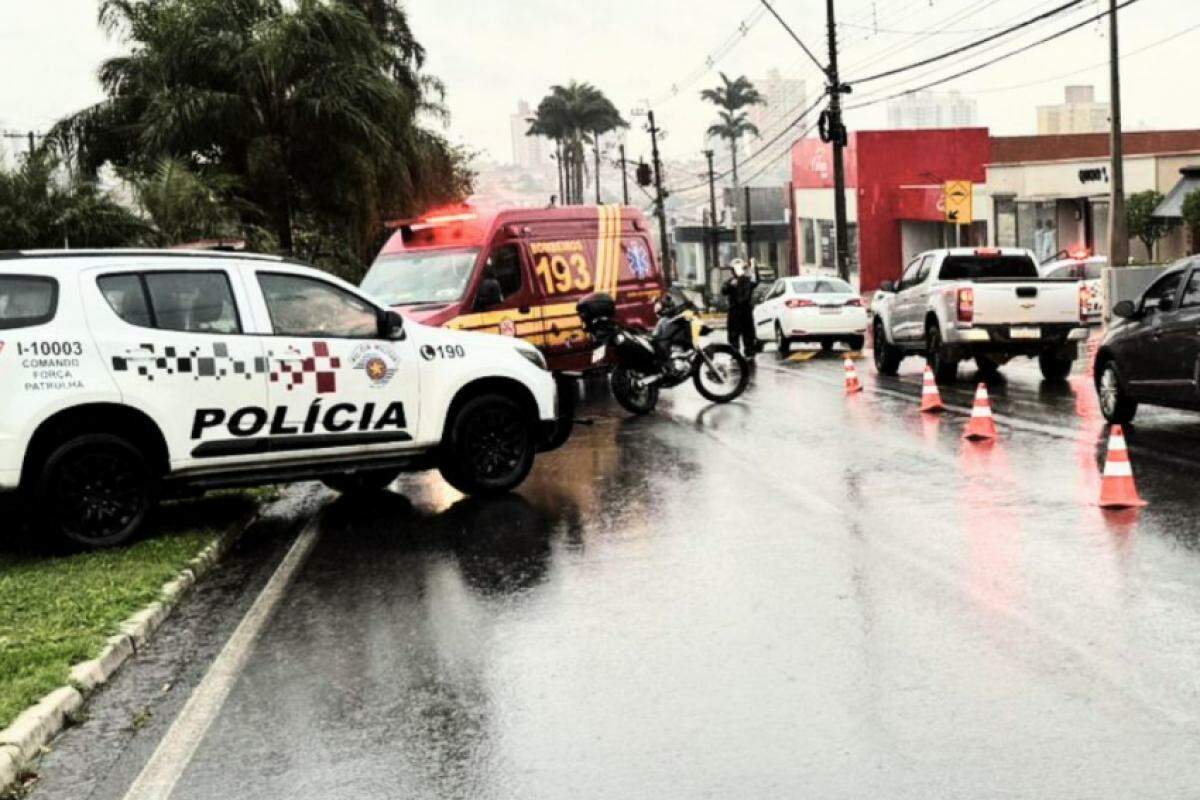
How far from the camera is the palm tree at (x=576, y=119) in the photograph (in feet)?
350

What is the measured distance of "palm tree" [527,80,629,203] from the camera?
10656cm

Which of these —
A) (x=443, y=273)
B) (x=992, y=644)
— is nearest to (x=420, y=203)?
(x=443, y=273)

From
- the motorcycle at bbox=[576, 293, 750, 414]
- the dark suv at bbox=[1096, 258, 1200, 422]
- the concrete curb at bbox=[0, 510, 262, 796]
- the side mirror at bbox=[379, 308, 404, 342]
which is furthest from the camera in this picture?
the motorcycle at bbox=[576, 293, 750, 414]

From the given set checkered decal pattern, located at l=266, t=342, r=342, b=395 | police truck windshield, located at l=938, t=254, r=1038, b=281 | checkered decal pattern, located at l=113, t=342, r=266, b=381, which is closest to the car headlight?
checkered decal pattern, located at l=266, t=342, r=342, b=395

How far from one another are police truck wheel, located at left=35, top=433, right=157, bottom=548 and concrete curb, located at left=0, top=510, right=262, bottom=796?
87cm

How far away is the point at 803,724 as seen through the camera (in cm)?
541

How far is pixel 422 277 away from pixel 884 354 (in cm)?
819

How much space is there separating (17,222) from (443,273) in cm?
1021

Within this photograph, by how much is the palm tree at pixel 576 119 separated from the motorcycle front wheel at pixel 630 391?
293ft

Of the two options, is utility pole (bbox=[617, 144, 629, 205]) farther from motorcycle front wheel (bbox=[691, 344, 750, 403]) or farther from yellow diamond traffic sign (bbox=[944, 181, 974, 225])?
motorcycle front wheel (bbox=[691, 344, 750, 403])

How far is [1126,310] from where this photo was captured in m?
13.9

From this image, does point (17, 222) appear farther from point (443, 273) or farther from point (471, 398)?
point (471, 398)

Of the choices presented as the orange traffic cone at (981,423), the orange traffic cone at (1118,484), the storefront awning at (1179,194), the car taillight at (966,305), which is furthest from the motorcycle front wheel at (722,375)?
the storefront awning at (1179,194)

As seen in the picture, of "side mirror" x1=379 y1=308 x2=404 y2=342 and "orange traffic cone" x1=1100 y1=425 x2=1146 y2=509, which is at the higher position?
"side mirror" x1=379 y1=308 x2=404 y2=342
